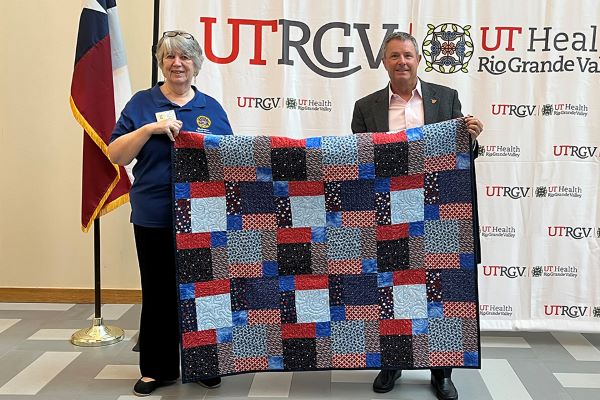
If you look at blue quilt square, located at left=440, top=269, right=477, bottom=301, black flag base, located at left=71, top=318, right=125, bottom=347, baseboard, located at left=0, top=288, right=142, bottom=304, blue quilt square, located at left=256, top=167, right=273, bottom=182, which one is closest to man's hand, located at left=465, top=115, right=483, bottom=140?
blue quilt square, located at left=440, top=269, right=477, bottom=301

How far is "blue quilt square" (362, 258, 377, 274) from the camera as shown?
2.38 meters

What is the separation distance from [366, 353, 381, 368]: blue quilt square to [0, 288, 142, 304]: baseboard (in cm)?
180

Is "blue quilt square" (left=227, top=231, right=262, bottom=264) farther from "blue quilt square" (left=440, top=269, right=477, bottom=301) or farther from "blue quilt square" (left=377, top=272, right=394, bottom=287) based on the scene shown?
"blue quilt square" (left=440, top=269, right=477, bottom=301)

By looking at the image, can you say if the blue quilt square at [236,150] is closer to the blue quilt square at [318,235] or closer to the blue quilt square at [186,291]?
the blue quilt square at [318,235]

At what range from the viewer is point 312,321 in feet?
7.88

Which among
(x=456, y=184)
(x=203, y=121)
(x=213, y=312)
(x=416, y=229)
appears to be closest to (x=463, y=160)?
(x=456, y=184)

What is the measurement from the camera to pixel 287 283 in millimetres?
2396

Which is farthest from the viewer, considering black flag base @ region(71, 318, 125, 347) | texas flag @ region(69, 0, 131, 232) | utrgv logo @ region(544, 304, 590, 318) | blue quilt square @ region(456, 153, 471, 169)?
utrgv logo @ region(544, 304, 590, 318)

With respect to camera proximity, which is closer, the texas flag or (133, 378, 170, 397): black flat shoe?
(133, 378, 170, 397): black flat shoe

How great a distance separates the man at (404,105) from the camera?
2.38m

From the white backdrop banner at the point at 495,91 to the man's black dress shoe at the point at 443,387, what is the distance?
0.83 meters

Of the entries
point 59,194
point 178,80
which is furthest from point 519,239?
point 59,194

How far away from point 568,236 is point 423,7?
1.35 meters

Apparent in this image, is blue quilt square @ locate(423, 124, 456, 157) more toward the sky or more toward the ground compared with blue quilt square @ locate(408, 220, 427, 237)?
more toward the sky
